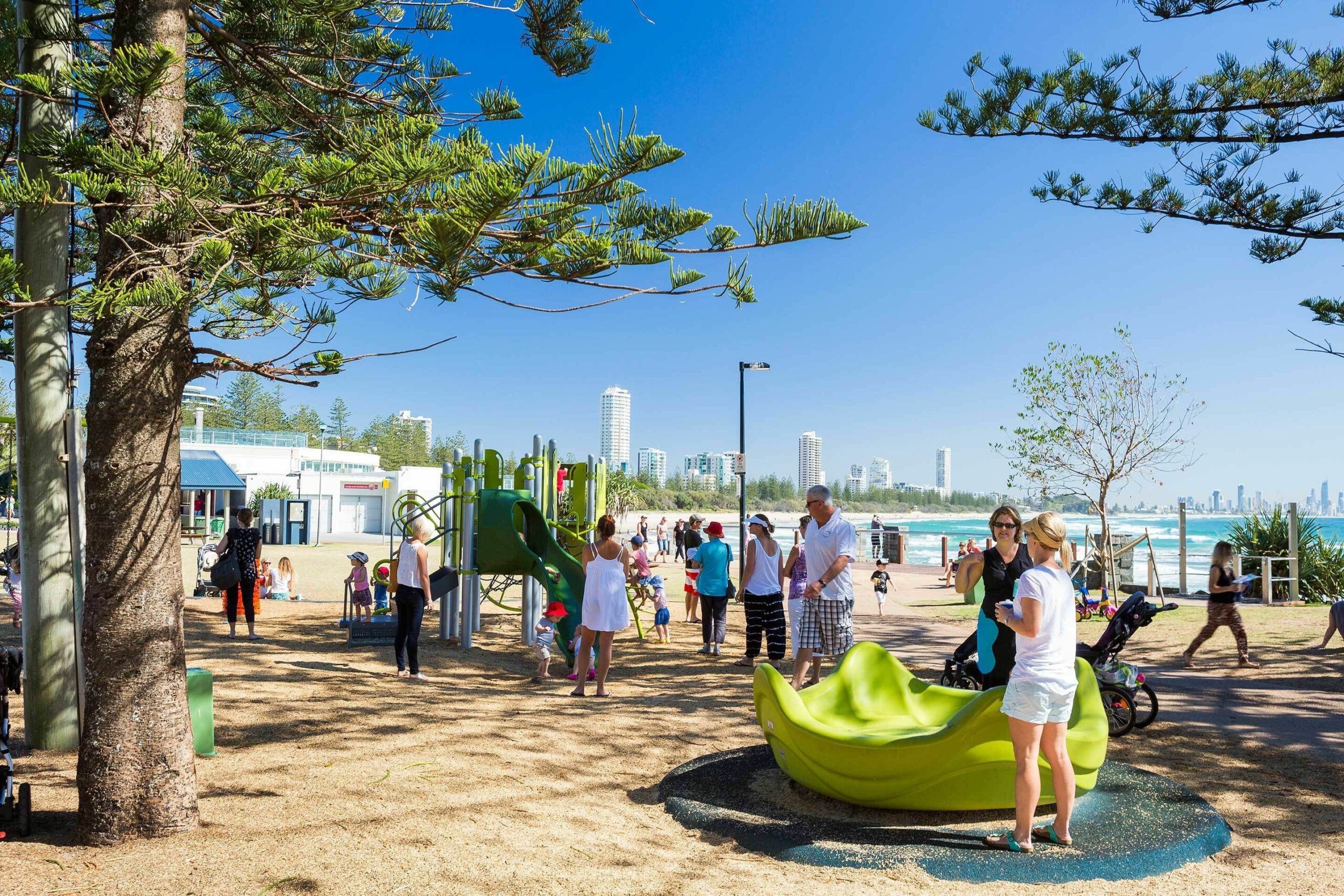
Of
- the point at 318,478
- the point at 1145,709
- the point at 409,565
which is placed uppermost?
the point at 318,478

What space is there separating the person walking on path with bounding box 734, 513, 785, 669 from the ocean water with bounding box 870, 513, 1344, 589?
185 inches

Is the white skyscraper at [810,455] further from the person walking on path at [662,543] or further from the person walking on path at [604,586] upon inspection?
the person walking on path at [604,586]

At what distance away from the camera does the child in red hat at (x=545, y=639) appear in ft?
26.1

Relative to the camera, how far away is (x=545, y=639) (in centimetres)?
802

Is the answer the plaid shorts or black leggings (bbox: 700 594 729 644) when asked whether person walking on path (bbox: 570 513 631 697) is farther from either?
black leggings (bbox: 700 594 729 644)

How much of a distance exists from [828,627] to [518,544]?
377 centimetres

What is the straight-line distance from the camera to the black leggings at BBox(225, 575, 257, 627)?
31.5 ft

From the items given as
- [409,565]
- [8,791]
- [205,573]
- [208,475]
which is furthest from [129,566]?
[208,475]

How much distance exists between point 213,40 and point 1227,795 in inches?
270

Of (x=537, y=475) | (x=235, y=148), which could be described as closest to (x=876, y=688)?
(x=235, y=148)

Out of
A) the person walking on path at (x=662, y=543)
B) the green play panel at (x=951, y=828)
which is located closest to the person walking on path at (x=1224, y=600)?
the green play panel at (x=951, y=828)

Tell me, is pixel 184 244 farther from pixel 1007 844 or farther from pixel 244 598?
pixel 244 598

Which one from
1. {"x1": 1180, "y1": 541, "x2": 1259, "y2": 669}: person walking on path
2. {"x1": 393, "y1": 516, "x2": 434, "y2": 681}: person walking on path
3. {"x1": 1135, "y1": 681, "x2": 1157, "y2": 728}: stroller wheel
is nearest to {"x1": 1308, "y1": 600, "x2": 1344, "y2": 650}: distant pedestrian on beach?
{"x1": 1180, "y1": 541, "x2": 1259, "y2": 669}: person walking on path

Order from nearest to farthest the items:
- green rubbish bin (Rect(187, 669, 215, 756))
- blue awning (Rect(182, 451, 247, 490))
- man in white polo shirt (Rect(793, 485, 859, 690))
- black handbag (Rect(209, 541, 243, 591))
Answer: green rubbish bin (Rect(187, 669, 215, 756)) < man in white polo shirt (Rect(793, 485, 859, 690)) < black handbag (Rect(209, 541, 243, 591)) < blue awning (Rect(182, 451, 247, 490))
